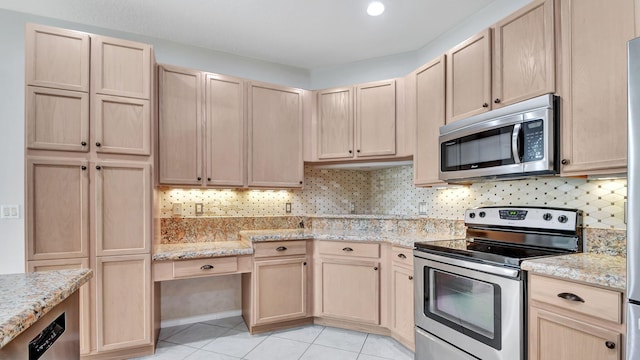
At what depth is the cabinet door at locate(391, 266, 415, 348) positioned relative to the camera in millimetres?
2443

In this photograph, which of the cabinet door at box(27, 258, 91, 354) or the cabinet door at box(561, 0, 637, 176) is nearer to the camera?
the cabinet door at box(561, 0, 637, 176)

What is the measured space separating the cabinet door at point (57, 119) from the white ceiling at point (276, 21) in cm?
76

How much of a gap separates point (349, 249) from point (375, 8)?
6.50 feet

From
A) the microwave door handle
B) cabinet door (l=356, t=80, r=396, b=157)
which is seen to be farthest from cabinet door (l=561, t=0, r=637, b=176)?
cabinet door (l=356, t=80, r=396, b=157)

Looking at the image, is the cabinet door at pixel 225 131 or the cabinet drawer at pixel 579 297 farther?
the cabinet door at pixel 225 131

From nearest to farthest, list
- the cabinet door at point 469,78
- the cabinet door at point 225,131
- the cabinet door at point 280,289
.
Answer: the cabinet door at point 469,78 < the cabinet door at point 280,289 < the cabinet door at point 225,131

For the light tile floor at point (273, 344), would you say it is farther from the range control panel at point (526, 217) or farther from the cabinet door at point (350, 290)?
the range control panel at point (526, 217)

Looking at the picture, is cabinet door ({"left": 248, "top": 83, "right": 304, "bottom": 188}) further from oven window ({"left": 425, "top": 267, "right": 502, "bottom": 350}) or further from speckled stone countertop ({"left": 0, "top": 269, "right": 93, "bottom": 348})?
speckled stone countertop ({"left": 0, "top": 269, "right": 93, "bottom": 348})

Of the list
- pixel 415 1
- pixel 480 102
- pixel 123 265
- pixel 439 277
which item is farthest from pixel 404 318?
pixel 415 1

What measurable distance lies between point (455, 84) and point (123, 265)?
2830mm

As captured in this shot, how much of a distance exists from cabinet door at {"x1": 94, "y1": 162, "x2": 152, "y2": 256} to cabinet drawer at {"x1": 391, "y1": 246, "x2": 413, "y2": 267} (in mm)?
1935

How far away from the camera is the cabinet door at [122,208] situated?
2324 mm

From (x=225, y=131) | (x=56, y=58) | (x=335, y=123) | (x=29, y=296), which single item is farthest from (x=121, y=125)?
(x=335, y=123)

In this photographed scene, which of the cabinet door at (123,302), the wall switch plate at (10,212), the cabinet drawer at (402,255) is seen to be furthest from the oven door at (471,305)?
the wall switch plate at (10,212)
